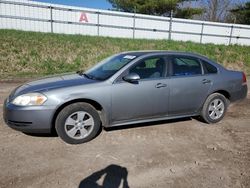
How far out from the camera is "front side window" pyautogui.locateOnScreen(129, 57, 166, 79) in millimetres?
4246

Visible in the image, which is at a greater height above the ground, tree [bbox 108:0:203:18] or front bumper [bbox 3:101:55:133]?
tree [bbox 108:0:203:18]

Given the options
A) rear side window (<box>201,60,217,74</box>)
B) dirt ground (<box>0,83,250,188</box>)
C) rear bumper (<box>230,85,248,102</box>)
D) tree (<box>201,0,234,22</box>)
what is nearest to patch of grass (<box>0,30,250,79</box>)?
dirt ground (<box>0,83,250,188</box>)

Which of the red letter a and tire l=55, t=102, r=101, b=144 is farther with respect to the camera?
the red letter a

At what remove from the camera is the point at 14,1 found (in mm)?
13961

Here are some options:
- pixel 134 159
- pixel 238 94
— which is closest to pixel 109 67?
pixel 134 159

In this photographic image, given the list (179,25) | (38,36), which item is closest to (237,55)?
(179,25)

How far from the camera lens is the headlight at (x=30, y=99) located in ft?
11.9

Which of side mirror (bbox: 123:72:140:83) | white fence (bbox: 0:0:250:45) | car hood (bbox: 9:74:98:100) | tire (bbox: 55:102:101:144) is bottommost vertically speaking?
tire (bbox: 55:102:101:144)

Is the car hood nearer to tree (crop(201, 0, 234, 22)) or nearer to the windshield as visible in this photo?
the windshield

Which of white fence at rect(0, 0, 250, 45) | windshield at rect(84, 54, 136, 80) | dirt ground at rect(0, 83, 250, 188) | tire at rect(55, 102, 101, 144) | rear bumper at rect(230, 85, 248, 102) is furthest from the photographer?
white fence at rect(0, 0, 250, 45)

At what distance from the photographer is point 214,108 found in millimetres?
4977

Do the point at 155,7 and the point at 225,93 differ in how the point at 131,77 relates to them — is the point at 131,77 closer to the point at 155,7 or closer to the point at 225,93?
the point at 225,93

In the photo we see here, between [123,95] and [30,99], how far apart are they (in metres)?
1.46

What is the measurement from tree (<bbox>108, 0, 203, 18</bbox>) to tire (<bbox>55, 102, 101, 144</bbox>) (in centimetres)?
2027
